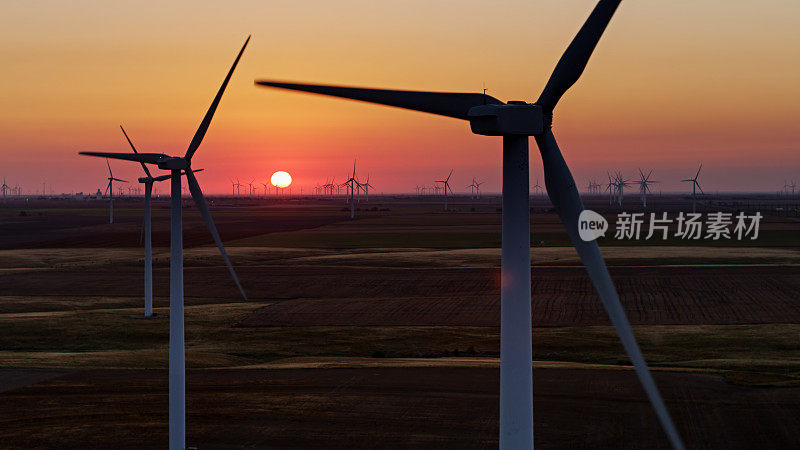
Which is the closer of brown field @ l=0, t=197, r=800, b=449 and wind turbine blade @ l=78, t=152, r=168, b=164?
brown field @ l=0, t=197, r=800, b=449

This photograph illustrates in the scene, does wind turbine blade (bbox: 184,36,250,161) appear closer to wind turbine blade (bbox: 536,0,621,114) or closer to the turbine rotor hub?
the turbine rotor hub

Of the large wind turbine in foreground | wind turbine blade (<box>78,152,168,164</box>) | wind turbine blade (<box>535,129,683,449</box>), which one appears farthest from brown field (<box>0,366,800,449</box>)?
wind turbine blade (<box>535,129,683,449</box>)

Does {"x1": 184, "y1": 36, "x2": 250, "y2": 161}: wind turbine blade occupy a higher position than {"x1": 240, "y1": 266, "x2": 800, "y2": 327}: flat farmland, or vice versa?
{"x1": 184, "y1": 36, "x2": 250, "y2": 161}: wind turbine blade

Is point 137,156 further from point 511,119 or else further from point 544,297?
point 544,297

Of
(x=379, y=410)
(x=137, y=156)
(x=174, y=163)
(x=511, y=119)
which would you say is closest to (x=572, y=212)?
(x=511, y=119)

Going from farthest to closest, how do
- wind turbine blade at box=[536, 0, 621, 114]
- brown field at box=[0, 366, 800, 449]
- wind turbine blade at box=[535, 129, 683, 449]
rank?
brown field at box=[0, 366, 800, 449] < wind turbine blade at box=[536, 0, 621, 114] < wind turbine blade at box=[535, 129, 683, 449]

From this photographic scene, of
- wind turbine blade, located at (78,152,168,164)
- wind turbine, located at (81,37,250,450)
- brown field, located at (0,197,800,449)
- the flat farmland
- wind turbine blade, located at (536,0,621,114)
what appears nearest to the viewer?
wind turbine blade, located at (536,0,621,114)
